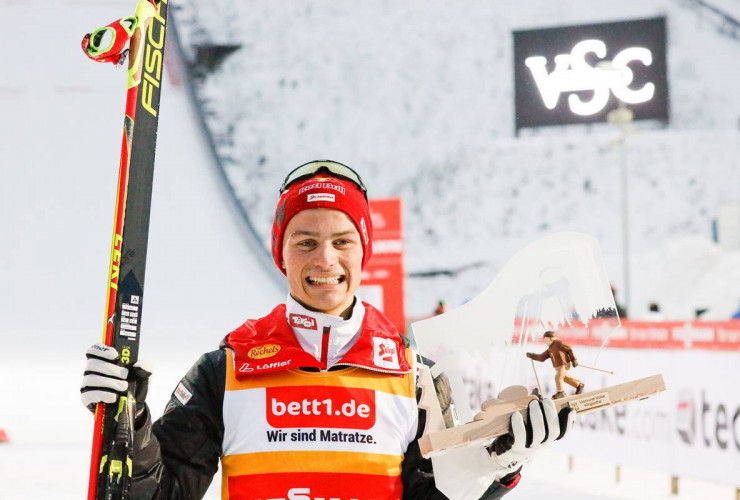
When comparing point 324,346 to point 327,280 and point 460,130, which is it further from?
point 460,130

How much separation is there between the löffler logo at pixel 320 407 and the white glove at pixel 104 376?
9.2 inches

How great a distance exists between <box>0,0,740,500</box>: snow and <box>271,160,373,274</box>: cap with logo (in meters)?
11.9

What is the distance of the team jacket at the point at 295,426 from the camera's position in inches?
61.3

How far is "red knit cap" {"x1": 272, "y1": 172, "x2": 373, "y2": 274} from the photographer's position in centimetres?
166

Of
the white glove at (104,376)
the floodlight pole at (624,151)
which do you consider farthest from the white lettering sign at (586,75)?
the white glove at (104,376)

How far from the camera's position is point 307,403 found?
1.60 metres

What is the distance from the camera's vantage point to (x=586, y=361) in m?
5.38

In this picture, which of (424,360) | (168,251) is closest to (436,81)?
(168,251)

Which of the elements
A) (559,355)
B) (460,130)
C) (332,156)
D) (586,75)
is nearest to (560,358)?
(559,355)

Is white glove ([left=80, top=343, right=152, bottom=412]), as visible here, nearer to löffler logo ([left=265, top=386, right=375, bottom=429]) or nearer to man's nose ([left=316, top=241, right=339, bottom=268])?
löffler logo ([left=265, top=386, right=375, bottom=429])

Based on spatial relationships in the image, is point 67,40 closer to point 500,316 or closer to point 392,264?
point 392,264

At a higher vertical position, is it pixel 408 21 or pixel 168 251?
pixel 408 21

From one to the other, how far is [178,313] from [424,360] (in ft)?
41.9

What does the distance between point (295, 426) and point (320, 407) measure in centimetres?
5
